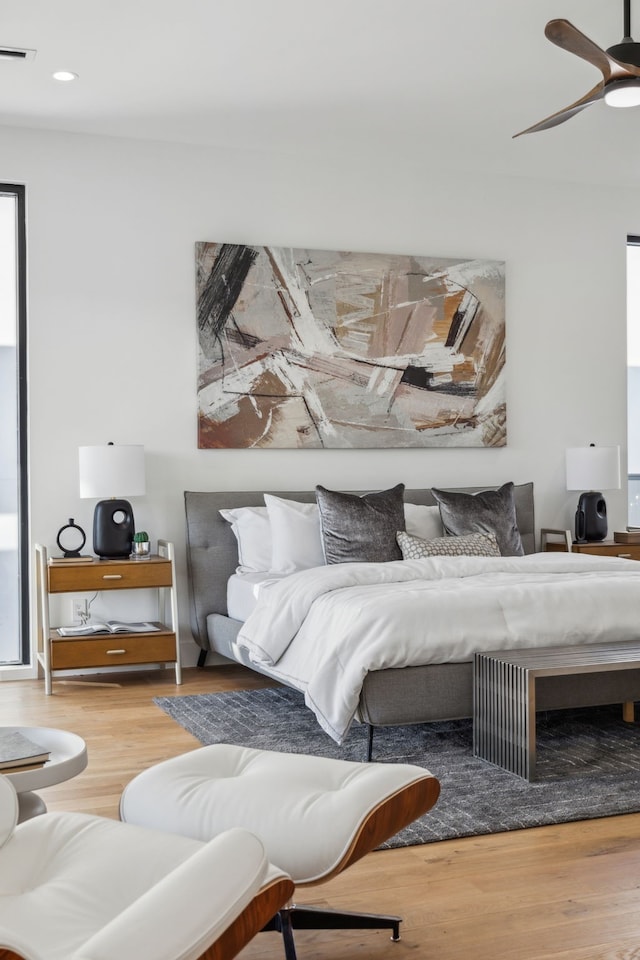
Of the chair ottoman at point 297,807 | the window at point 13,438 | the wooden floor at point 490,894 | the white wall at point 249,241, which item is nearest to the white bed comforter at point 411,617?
the wooden floor at point 490,894

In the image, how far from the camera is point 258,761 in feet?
7.85

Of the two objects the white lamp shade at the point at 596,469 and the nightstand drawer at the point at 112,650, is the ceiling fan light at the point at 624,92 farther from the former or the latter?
the nightstand drawer at the point at 112,650

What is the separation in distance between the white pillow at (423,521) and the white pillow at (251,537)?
78 cm

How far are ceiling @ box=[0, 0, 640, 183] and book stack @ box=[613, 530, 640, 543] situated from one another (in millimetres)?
2298

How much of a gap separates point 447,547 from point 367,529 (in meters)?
0.43

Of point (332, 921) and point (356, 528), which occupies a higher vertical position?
point (356, 528)

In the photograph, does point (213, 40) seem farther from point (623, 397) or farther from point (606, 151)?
point (623, 397)

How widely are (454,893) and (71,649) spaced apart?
2947 millimetres

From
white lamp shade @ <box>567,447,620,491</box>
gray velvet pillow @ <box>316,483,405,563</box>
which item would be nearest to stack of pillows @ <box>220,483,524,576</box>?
gray velvet pillow @ <box>316,483,405,563</box>

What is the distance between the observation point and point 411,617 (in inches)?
139

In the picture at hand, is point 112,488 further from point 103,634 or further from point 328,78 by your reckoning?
point 328,78

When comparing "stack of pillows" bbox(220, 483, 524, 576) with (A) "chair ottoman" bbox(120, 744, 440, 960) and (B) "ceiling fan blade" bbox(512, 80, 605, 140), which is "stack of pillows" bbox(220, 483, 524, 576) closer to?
(B) "ceiling fan blade" bbox(512, 80, 605, 140)

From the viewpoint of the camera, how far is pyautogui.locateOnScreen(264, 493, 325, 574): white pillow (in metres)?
5.16

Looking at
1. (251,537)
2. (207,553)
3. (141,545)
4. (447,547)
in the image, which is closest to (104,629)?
(141,545)
